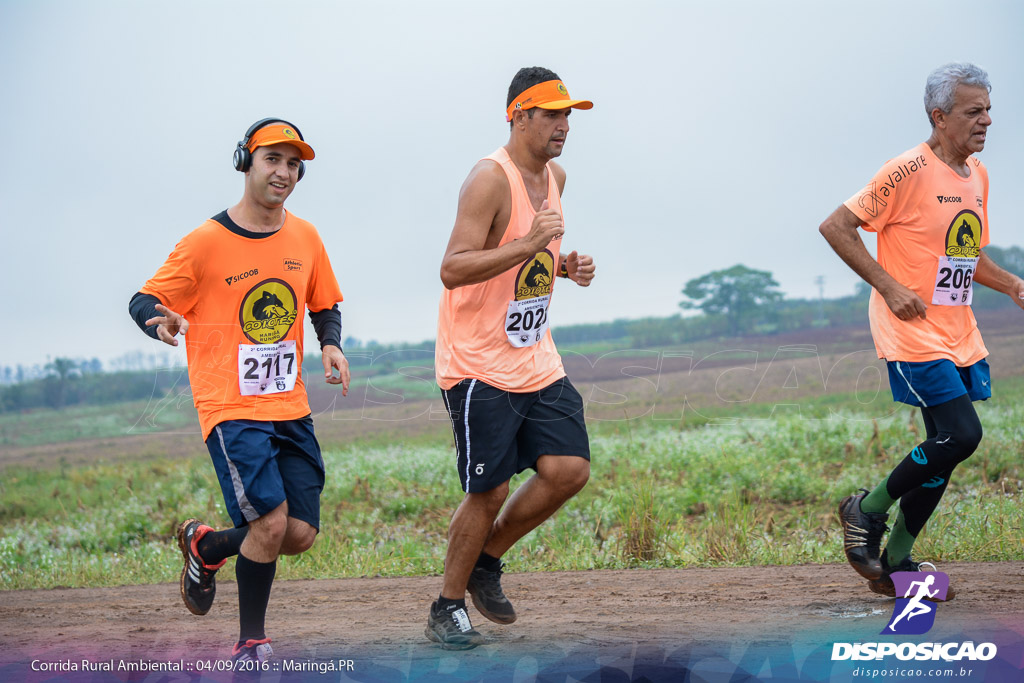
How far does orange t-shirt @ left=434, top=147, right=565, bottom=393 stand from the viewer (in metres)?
4.23

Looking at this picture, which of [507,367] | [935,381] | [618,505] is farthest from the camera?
[618,505]

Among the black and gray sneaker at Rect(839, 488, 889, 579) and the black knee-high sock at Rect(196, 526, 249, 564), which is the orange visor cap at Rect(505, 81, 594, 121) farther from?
the black and gray sneaker at Rect(839, 488, 889, 579)

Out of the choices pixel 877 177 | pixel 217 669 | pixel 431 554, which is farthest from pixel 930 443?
pixel 431 554

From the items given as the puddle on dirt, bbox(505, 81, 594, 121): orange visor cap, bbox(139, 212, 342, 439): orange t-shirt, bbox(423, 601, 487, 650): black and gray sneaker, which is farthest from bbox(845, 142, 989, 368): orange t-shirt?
bbox(139, 212, 342, 439): orange t-shirt

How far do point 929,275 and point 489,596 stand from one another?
108 inches

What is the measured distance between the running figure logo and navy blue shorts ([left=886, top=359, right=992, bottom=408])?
2.89ft

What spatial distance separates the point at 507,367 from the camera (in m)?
4.26

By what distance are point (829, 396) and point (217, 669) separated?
14.4 metres

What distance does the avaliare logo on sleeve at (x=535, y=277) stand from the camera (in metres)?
4.29

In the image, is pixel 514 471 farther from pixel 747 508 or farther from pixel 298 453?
pixel 747 508

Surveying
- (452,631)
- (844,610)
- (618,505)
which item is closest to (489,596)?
(452,631)

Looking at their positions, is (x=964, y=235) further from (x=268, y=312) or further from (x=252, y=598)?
(x=252, y=598)

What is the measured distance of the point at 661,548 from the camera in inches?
275

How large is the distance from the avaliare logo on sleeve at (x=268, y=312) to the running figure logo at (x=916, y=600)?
9.99 ft
